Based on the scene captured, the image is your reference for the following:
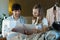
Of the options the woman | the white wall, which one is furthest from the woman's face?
the white wall

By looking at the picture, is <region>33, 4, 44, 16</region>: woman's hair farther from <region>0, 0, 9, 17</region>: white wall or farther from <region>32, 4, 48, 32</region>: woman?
<region>0, 0, 9, 17</region>: white wall

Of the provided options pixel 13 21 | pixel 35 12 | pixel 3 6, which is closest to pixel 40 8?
pixel 35 12

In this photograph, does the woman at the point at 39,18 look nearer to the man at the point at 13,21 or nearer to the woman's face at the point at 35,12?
the woman's face at the point at 35,12

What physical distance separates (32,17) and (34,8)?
9 cm

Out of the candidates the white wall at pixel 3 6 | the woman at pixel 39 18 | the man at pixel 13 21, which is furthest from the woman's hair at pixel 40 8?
the white wall at pixel 3 6

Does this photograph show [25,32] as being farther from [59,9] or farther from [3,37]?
[59,9]

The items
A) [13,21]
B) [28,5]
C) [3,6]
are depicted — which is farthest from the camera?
[3,6]

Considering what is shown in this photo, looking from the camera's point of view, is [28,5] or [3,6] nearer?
[28,5]

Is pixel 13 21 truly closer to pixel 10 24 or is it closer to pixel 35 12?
pixel 10 24

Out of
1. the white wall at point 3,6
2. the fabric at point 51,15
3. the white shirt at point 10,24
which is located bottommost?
the white shirt at point 10,24

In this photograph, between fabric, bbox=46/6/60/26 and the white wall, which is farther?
the white wall

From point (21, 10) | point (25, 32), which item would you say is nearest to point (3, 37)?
point (25, 32)

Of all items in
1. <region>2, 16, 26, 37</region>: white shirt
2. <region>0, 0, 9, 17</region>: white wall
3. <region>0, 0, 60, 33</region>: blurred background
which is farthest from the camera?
<region>0, 0, 9, 17</region>: white wall

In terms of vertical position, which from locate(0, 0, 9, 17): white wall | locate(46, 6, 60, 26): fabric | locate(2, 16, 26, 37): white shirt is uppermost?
locate(0, 0, 9, 17): white wall
